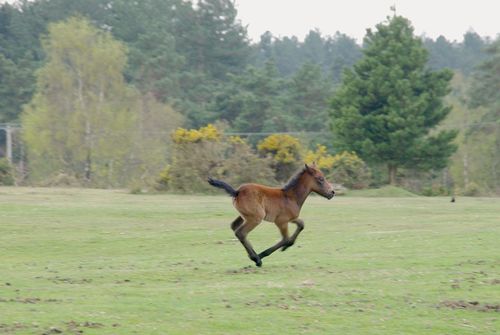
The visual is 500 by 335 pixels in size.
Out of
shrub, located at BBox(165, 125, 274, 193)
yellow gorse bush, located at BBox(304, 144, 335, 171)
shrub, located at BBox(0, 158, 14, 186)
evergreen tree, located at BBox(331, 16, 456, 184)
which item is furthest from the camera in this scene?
evergreen tree, located at BBox(331, 16, 456, 184)

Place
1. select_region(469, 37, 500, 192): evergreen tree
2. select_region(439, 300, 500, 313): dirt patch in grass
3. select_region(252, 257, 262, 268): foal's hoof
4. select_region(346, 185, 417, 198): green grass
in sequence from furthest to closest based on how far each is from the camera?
select_region(469, 37, 500, 192): evergreen tree < select_region(346, 185, 417, 198): green grass < select_region(252, 257, 262, 268): foal's hoof < select_region(439, 300, 500, 313): dirt patch in grass

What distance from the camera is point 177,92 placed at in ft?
257

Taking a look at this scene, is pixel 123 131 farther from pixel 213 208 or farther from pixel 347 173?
pixel 213 208

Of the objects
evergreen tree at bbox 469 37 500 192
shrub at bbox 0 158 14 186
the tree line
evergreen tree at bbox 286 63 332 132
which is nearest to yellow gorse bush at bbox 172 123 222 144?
the tree line

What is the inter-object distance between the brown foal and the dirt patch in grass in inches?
165

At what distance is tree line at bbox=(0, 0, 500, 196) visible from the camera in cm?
5069

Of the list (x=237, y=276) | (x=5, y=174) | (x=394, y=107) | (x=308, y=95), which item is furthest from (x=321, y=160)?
(x=237, y=276)

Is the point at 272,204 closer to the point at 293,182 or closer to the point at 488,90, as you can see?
the point at 293,182

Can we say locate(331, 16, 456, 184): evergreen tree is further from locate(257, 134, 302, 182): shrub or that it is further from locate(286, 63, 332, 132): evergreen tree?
locate(286, 63, 332, 132): evergreen tree

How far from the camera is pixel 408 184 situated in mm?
51875

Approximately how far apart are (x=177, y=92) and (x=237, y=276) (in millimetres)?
63882

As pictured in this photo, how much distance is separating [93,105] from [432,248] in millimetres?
47245

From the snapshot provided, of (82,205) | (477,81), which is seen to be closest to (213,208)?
(82,205)

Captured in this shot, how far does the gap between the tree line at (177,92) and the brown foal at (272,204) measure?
101 feet
